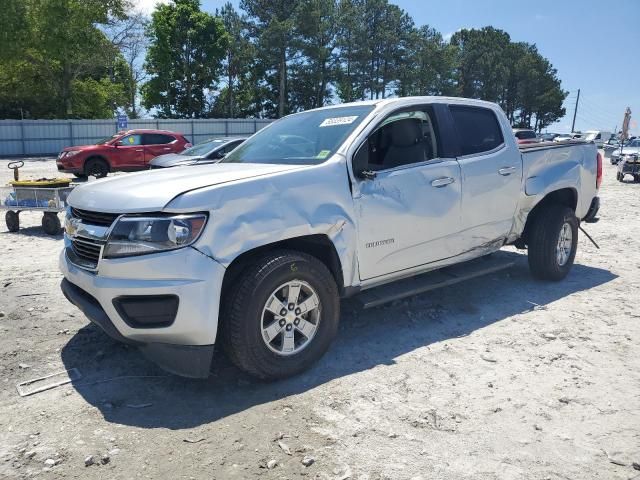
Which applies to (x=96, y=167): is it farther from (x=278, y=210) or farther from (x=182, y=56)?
(x=182, y=56)

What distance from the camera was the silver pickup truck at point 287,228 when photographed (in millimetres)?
3158

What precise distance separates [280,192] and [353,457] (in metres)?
1.64

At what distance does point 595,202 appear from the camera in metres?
6.25

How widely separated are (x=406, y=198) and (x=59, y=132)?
32.0 metres

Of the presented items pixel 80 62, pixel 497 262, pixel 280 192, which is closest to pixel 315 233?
pixel 280 192

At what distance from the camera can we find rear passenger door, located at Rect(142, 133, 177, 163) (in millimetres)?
18578

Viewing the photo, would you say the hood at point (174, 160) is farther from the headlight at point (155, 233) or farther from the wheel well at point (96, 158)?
the headlight at point (155, 233)

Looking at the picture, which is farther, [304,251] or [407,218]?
[407,218]

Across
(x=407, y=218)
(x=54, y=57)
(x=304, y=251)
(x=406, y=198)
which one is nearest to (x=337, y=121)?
(x=406, y=198)

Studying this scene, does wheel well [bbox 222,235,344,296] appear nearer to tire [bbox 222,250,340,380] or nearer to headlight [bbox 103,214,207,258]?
tire [bbox 222,250,340,380]

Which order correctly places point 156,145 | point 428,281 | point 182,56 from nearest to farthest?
point 428,281 < point 156,145 < point 182,56

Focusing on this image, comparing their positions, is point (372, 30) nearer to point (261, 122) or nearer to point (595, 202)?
point (261, 122)

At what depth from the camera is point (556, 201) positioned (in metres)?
5.93

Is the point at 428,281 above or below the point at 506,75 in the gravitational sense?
below
